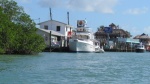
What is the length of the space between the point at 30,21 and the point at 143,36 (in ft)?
A: 380

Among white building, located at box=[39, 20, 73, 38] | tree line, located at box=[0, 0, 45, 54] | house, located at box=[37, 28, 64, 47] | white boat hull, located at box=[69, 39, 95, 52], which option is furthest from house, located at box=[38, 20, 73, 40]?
tree line, located at box=[0, 0, 45, 54]

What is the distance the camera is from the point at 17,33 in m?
61.2

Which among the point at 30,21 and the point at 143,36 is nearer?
the point at 30,21

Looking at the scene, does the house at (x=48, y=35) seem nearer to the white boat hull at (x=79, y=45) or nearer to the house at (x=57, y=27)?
the house at (x=57, y=27)

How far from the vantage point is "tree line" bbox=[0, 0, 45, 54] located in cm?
5631

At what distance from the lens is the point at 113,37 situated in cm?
15888

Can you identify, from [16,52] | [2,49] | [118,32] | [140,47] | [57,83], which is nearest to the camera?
[57,83]

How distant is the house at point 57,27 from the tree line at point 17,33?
3585 centimetres

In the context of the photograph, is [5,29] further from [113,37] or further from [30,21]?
[113,37]

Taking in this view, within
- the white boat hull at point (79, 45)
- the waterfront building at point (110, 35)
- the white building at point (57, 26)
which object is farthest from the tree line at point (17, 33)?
the waterfront building at point (110, 35)

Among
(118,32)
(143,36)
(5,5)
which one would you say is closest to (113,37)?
(118,32)

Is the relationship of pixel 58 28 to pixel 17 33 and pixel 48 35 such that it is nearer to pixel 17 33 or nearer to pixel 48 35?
pixel 48 35

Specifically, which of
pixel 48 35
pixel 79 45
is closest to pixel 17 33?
pixel 79 45

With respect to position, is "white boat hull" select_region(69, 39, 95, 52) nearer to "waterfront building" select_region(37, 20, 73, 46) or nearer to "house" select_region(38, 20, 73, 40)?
"waterfront building" select_region(37, 20, 73, 46)
